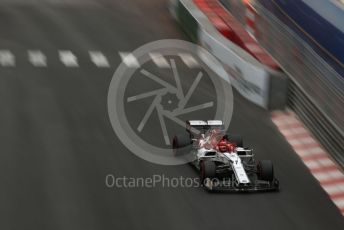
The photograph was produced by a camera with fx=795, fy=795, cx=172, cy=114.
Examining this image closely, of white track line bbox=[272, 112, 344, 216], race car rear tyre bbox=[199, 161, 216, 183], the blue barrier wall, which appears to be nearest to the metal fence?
white track line bbox=[272, 112, 344, 216]

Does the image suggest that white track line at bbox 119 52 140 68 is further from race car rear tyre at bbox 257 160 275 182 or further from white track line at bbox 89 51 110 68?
race car rear tyre at bbox 257 160 275 182

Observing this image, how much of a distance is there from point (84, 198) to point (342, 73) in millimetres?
8051

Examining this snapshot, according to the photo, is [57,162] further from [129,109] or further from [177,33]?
[177,33]

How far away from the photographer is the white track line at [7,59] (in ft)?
80.5

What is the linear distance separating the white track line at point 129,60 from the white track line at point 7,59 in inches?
141

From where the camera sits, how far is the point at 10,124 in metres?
19.5

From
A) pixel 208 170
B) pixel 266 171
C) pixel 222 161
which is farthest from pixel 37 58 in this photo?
pixel 266 171

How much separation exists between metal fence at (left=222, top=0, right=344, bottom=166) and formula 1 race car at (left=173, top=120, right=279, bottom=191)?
2.80m

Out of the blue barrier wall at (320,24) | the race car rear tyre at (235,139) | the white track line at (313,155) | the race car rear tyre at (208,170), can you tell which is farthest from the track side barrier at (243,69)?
the race car rear tyre at (208,170)

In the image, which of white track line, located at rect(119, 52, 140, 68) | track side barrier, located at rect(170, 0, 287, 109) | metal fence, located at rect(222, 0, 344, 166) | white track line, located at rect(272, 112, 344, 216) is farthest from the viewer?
white track line, located at rect(119, 52, 140, 68)

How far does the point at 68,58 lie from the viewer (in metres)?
25.9

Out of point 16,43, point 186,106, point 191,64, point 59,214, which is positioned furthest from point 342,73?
point 16,43

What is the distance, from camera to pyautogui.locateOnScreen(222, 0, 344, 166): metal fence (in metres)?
19.4


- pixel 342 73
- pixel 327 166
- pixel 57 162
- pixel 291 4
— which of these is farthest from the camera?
pixel 291 4
